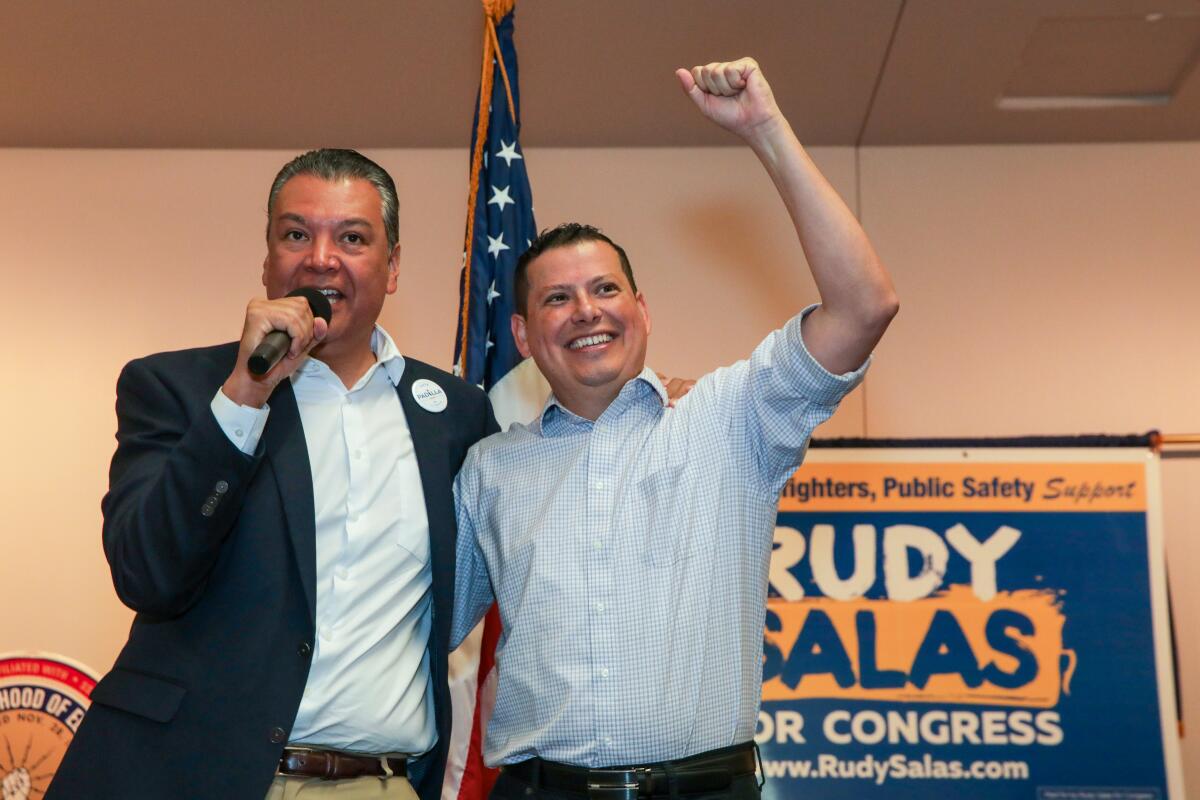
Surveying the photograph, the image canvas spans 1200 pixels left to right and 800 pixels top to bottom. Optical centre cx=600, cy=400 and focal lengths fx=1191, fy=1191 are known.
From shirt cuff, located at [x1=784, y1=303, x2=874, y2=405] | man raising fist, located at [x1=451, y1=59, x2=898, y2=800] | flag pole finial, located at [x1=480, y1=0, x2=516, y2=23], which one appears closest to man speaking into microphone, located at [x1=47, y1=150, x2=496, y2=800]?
man raising fist, located at [x1=451, y1=59, x2=898, y2=800]

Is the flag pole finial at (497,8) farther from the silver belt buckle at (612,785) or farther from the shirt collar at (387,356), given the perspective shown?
the silver belt buckle at (612,785)

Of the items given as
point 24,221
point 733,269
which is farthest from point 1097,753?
point 24,221

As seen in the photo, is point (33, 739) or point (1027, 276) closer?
point (33, 739)

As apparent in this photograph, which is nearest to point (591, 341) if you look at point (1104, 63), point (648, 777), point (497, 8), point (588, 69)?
point (648, 777)

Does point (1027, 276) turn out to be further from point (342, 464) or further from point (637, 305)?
point (342, 464)

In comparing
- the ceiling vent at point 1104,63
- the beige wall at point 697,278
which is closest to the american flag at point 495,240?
the beige wall at point 697,278

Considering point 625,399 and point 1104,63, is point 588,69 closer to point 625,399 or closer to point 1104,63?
point 1104,63

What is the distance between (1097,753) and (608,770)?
259cm

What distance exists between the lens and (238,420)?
169cm

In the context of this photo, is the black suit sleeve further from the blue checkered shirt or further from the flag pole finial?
the flag pole finial

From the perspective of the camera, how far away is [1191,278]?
15.2ft

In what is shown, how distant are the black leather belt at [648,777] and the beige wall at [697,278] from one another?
9.22ft

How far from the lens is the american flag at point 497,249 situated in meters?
2.85

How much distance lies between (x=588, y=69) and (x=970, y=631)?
2.31 m
